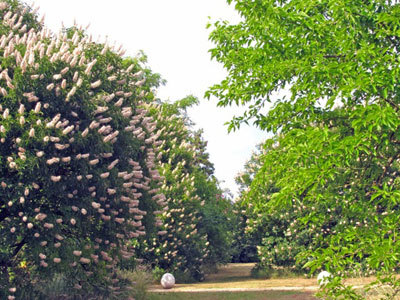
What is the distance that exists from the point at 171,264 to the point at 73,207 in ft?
40.4

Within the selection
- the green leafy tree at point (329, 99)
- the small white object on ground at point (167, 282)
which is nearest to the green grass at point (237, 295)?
the small white object on ground at point (167, 282)

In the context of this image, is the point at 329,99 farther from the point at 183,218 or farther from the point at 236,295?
the point at 183,218

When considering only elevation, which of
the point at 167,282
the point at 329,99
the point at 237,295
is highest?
the point at 329,99

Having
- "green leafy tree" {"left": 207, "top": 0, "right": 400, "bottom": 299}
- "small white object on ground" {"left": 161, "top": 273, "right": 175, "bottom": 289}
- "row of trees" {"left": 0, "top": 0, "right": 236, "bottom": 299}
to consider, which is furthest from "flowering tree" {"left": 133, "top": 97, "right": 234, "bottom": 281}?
"green leafy tree" {"left": 207, "top": 0, "right": 400, "bottom": 299}

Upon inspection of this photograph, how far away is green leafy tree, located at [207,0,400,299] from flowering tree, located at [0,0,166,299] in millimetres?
2945

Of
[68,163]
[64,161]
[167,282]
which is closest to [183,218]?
[167,282]

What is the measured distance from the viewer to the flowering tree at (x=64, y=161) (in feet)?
34.5

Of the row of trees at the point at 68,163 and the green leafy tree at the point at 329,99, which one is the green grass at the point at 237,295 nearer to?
the row of trees at the point at 68,163

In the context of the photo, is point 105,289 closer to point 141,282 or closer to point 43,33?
point 141,282

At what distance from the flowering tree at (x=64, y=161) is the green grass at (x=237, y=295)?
5.00 m

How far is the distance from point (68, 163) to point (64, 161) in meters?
0.40

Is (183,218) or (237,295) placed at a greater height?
(183,218)

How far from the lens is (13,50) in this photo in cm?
1170

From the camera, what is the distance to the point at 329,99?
314 inches
